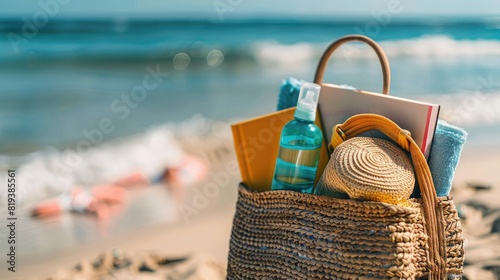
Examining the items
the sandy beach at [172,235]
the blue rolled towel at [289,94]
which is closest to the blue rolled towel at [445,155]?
the blue rolled towel at [289,94]

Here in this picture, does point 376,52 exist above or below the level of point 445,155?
above

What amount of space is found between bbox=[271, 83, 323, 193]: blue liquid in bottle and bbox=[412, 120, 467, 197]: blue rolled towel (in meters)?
0.29

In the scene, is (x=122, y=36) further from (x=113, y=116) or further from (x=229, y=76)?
(x=113, y=116)

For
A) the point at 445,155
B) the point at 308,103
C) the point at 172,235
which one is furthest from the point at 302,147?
the point at 172,235

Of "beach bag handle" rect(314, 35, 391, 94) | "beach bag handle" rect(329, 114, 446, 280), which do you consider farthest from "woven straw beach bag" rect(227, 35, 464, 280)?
"beach bag handle" rect(314, 35, 391, 94)

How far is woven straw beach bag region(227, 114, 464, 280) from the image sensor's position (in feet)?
4.77

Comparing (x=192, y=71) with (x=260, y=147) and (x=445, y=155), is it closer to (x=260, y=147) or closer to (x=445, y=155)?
(x=260, y=147)

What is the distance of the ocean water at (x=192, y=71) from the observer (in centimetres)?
563

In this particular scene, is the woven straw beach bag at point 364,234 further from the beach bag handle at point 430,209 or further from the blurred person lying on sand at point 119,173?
the blurred person lying on sand at point 119,173

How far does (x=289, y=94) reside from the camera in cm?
194

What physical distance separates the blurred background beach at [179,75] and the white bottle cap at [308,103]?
1.73m

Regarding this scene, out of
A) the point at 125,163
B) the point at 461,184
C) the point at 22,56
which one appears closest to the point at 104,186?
the point at 125,163

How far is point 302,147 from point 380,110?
0.24m

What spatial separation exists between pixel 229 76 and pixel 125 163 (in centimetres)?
390
